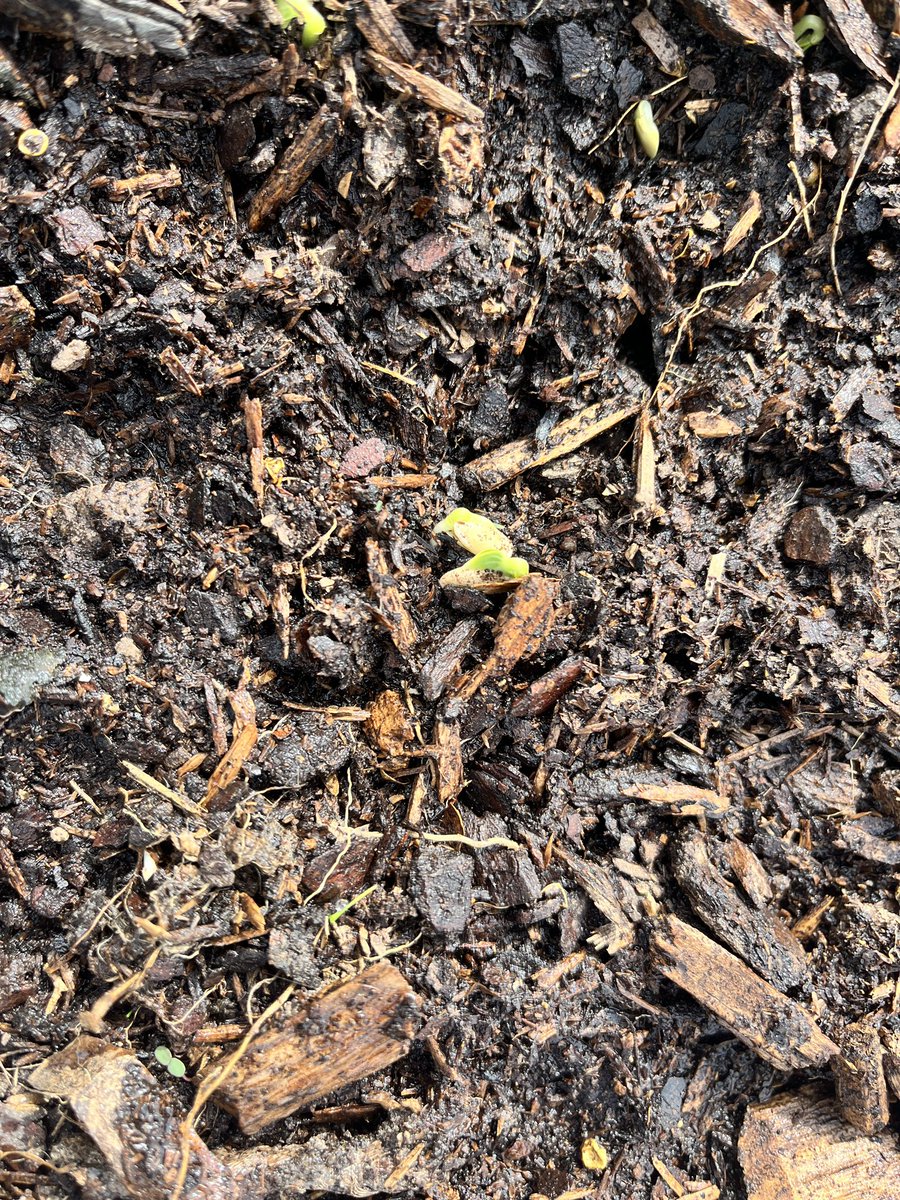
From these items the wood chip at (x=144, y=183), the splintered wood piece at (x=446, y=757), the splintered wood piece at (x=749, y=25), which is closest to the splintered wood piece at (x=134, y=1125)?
the splintered wood piece at (x=446, y=757)

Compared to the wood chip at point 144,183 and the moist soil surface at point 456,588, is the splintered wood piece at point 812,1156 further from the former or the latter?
the wood chip at point 144,183

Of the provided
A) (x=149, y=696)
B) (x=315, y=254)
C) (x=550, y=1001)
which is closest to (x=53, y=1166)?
(x=149, y=696)

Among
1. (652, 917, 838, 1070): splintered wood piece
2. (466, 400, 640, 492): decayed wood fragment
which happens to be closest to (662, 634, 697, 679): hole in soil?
(466, 400, 640, 492): decayed wood fragment

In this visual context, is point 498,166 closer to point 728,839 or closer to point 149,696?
point 149,696

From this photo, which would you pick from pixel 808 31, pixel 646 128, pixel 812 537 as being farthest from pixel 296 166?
pixel 812 537

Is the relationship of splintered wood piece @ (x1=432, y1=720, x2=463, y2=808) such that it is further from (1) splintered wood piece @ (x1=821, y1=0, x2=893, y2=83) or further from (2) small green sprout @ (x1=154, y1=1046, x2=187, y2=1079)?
(1) splintered wood piece @ (x1=821, y1=0, x2=893, y2=83)

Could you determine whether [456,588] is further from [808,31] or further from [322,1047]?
[808,31]
